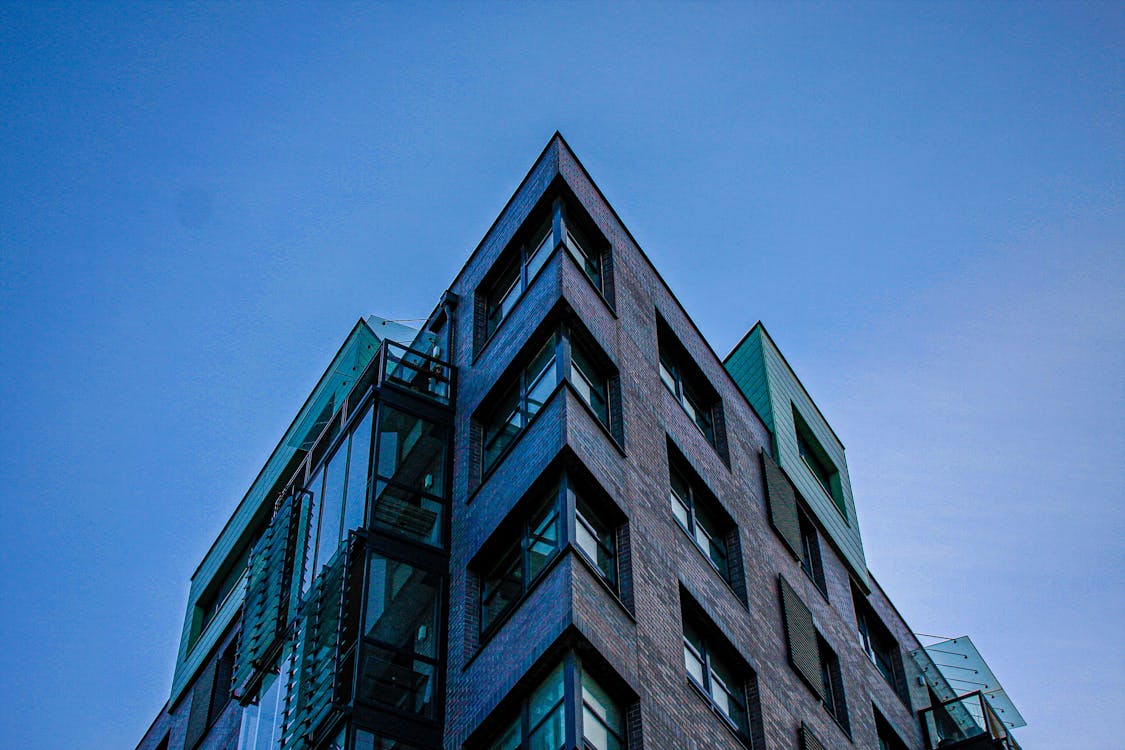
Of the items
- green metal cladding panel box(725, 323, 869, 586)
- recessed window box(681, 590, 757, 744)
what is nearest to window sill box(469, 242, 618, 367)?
recessed window box(681, 590, 757, 744)

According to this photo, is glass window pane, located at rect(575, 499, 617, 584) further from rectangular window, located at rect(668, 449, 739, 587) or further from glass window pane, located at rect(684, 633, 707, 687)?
rectangular window, located at rect(668, 449, 739, 587)

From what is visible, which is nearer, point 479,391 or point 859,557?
point 479,391

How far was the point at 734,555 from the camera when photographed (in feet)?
93.4

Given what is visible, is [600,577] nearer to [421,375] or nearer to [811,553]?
[421,375]

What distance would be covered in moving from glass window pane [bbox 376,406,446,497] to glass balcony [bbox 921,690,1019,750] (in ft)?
47.2

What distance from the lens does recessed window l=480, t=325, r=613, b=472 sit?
988 inches

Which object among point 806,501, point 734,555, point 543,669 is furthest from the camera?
point 806,501

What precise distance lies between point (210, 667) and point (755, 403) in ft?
52.1

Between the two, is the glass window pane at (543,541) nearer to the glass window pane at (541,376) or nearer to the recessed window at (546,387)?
the recessed window at (546,387)

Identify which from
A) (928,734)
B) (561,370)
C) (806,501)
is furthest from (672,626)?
(928,734)

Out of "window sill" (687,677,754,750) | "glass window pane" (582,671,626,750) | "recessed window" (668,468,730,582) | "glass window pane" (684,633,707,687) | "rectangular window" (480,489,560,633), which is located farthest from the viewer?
"recessed window" (668,468,730,582)

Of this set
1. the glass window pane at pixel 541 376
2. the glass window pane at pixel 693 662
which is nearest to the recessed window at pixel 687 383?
the glass window pane at pixel 541 376

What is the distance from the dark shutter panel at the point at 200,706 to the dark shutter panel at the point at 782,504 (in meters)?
15.4

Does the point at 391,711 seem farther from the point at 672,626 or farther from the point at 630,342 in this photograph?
the point at 630,342
